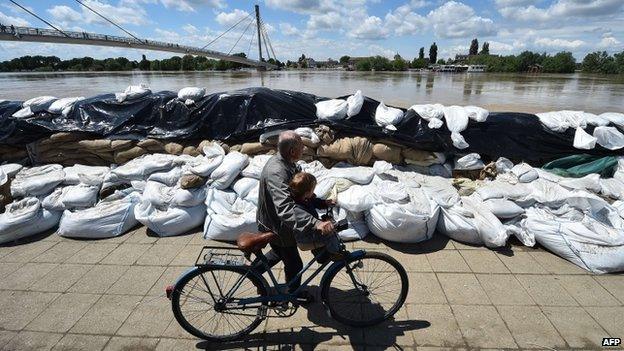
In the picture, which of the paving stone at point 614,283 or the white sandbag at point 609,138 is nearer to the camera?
the paving stone at point 614,283

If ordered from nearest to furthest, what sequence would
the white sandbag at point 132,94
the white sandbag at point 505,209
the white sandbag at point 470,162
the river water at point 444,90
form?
the white sandbag at point 505,209 → the white sandbag at point 470,162 → the white sandbag at point 132,94 → the river water at point 444,90

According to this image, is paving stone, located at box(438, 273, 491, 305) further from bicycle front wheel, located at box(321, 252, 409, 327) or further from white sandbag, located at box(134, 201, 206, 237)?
white sandbag, located at box(134, 201, 206, 237)

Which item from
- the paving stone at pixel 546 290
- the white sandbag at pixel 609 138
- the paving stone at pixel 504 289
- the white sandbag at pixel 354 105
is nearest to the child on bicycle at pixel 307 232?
the paving stone at pixel 504 289

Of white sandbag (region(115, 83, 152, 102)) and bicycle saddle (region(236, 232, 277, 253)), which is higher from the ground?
white sandbag (region(115, 83, 152, 102))

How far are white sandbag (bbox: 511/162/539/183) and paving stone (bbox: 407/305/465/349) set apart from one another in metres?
2.13

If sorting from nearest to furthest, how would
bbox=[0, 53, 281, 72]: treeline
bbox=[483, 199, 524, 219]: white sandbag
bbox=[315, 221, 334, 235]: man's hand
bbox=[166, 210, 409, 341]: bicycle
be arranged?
bbox=[315, 221, 334, 235]: man's hand
bbox=[166, 210, 409, 341]: bicycle
bbox=[483, 199, 524, 219]: white sandbag
bbox=[0, 53, 281, 72]: treeline

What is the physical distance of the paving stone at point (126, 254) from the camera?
3244 mm

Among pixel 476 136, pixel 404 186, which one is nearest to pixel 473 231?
pixel 404 186

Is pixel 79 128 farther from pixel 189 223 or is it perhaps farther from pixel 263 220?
pixel 263 220

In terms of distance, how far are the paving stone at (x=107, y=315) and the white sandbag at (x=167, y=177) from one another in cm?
147

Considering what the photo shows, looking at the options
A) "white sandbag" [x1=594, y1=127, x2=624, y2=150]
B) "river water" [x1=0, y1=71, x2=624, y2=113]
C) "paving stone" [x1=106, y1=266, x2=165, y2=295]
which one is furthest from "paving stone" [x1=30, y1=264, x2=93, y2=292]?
"river water" [x1=0, y1=71, x2=624, y2=113]

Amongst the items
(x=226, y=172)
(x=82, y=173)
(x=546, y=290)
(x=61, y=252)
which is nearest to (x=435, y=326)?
(x=546, y=290)

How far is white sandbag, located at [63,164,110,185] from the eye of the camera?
4.05m

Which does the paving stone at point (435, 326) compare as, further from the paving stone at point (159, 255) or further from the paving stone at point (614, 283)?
the paving stone at point (159, 255)
